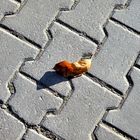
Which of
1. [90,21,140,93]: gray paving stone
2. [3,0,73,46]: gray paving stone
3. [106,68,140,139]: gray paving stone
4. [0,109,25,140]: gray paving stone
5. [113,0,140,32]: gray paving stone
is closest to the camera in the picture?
[0,109,25,140]: gray paving stone

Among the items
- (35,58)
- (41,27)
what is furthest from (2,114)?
(41,27)

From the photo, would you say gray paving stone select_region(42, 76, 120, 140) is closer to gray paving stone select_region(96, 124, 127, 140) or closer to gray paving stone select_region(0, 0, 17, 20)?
gray paving stone select_region(96, 124, 127, 140)

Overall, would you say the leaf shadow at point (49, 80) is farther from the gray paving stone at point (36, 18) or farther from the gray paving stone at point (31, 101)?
the gray paving stone at point (36, 18)

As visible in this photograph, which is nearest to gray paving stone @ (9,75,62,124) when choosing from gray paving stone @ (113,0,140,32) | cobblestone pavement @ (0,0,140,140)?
cobblestone pavement @ (0,0,140,140)

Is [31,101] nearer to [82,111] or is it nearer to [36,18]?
[82,111]

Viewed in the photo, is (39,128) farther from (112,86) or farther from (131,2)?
(131,2)

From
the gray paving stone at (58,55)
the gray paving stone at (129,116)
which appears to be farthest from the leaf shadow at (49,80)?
the gray paving stone at (129,116)
